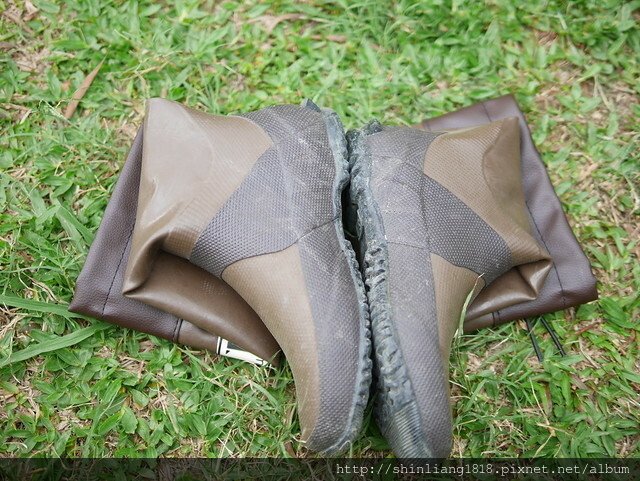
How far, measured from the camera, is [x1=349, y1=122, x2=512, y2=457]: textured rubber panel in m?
1.85

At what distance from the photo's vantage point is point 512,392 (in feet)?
7.47

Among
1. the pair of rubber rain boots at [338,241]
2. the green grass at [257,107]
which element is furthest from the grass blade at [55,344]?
the pair of rubber rain boots at [338,241]

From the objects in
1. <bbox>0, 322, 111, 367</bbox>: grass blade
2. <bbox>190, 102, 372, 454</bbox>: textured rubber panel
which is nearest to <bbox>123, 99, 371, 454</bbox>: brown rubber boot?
<bbox>190, 102, 372, 454</bbox>: textured rubber panel

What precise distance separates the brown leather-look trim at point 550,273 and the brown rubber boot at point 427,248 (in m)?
0.09

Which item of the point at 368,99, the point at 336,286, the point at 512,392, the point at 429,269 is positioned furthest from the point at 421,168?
the point at 512,392

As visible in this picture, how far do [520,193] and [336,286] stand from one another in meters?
0.88

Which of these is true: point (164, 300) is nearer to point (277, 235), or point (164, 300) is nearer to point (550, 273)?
point (277, 235)

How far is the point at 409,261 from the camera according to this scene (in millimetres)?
1968

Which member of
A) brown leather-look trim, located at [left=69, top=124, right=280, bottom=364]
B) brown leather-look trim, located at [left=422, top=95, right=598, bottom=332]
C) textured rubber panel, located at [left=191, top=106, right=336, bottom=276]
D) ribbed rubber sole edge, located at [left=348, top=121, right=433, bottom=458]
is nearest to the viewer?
ribbed rubber sole edge, located at [left=348, top=121, right=433, bottom=458]

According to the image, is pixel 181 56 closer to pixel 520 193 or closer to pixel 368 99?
pixel 368 99

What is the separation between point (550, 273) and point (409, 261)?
2.26 feet

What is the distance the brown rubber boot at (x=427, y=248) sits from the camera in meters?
1.86

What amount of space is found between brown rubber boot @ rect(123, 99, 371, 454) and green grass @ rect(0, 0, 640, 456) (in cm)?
37

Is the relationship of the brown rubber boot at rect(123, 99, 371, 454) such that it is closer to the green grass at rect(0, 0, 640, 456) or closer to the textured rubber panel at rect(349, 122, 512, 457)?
the textured rubber panel at rect(349, 122, 512, 457)
